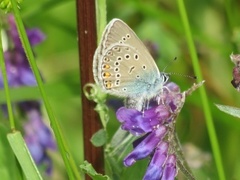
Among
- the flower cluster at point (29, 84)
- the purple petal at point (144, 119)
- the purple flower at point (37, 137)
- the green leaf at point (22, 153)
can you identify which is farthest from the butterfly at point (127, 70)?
the purple flower at point (37, 137)

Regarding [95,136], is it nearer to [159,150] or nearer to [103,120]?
[103,120]

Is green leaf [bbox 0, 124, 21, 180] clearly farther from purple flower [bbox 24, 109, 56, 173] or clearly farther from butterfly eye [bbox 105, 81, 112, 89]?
purple flower [bbox 24, 109, 56, 173]

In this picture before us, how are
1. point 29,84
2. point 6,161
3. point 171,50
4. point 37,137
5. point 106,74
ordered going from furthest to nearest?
point 171,50
point 37,137
point 29,84
point 6,161
point 106,74

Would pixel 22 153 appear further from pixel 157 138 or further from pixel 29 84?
pixel 29 84

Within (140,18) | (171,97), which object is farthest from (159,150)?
(140,18)

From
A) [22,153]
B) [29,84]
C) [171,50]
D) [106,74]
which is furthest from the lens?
[171,50]

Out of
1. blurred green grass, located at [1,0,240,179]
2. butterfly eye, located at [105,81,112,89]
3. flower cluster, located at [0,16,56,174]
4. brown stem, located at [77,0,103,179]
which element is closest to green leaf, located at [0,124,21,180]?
brown stem, located at [77,0,103,179]

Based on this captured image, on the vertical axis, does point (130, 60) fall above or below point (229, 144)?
above

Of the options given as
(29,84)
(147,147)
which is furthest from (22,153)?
(29,84)
